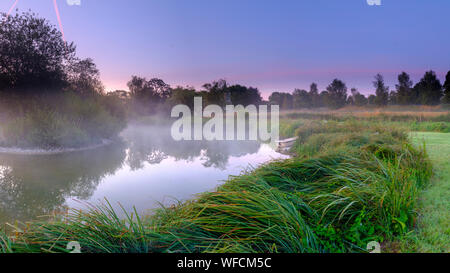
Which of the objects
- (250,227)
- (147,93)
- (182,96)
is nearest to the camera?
(250,227)

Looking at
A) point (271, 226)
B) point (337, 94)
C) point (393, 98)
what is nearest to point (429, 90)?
point (393, 98)

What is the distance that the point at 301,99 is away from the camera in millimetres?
14422

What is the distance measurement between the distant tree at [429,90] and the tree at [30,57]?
14837 millimetres

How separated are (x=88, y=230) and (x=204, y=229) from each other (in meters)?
0.77

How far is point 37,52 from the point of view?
21.0 feet

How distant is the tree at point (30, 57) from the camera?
18.3ft

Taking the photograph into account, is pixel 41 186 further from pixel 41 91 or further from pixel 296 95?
pixel 296 95

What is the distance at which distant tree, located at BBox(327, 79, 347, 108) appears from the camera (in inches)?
433

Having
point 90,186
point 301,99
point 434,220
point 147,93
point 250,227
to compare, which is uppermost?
point 147,93

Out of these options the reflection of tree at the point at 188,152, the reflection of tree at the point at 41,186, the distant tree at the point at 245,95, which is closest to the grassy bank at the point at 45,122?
the reflection of tree at the point at 41,186

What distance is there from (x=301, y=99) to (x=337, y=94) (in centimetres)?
338

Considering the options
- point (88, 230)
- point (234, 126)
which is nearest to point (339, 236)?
point (88, 230)

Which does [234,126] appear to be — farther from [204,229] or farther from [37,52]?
[204,229]
